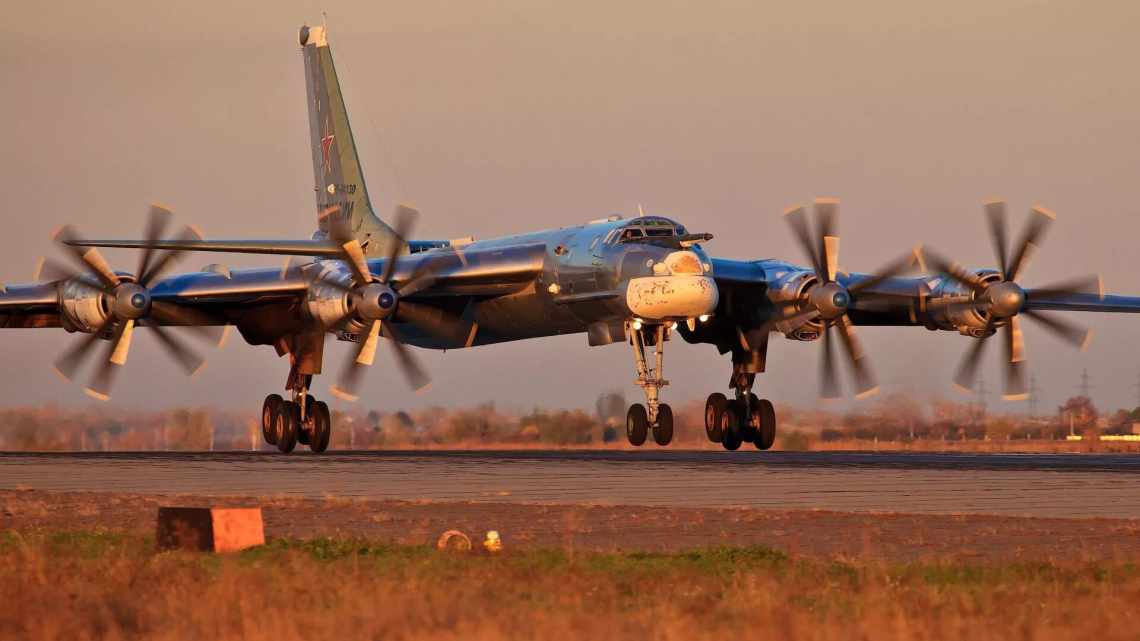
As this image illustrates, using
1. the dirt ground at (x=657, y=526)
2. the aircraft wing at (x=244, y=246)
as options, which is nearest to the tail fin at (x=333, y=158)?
the aircraft wing at (x=244, y=246)

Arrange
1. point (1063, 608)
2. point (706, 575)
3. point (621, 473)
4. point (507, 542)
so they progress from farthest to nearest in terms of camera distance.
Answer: point (621, 473), point (507, 542), point (706, 575), point (1063, 608)

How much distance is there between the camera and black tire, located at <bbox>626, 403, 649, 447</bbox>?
32.6 m

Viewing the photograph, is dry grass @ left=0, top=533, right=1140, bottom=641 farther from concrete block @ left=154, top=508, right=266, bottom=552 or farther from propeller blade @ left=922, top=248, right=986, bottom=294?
propeller blade @ left=922, top=248, right=986, bottom=294

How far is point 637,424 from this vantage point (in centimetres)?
3275

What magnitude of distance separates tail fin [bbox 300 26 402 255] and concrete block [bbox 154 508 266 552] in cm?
2740

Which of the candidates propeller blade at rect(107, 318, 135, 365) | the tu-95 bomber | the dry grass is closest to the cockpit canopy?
the tu-95 bomber

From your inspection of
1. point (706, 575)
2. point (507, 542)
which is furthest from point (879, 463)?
point (706, 575)

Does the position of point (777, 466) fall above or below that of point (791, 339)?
below

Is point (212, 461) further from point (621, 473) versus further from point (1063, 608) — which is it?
point (1063, 608)

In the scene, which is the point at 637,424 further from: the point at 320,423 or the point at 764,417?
the point at 320,423

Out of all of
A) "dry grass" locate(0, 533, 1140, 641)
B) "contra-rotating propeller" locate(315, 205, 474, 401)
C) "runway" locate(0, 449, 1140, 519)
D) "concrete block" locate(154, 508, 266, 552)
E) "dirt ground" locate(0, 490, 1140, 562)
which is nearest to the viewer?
"dry grass" locate(0, 533, 1140, 641)

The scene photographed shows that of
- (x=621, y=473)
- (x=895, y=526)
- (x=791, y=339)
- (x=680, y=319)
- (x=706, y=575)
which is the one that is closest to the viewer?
(x=706, y=575)

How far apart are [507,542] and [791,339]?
1966 centimetres

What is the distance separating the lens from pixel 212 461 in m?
31.4
